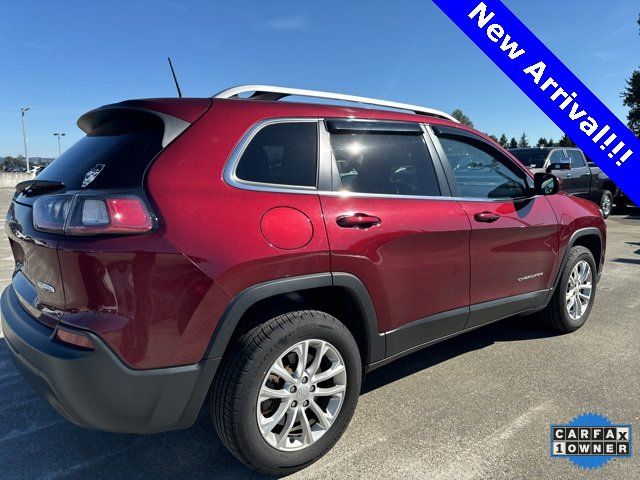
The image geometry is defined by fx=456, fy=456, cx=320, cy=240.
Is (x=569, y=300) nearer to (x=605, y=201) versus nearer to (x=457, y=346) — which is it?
(x=457, y=346)

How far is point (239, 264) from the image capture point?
6.34 feet

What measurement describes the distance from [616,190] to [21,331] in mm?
16035

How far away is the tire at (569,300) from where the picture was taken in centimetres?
383

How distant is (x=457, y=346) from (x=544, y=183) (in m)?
1.48

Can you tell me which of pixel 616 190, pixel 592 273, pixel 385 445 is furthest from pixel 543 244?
pixel 616 190

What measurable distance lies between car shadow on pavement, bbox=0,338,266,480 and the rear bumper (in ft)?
1.35

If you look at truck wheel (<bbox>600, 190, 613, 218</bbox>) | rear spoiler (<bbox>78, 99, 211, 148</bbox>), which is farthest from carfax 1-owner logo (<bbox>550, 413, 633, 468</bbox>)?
truck wheel (<bbox>600, 190, 613, 218</bbox>)

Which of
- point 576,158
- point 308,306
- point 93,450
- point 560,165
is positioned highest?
point 576,158

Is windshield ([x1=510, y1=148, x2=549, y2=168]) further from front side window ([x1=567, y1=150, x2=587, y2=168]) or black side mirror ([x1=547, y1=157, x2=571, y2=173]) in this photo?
front side window ([x1=567, y1=150, x2=587, y2=168])

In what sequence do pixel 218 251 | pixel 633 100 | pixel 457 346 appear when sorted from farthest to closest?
pixel 633 100, pixel 457 346, pixel 218 251

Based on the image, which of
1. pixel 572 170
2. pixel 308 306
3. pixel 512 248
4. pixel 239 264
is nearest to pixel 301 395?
pixel 308 306

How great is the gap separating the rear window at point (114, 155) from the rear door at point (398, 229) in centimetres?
85

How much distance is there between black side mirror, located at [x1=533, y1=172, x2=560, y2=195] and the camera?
356cm

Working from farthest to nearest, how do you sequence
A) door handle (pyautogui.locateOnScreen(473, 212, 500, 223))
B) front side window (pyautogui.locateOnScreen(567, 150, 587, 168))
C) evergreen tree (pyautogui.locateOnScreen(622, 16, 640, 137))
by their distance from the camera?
evergreen tree (pyautogui.locateOnScreen(622, 16, 640, 137)), front side window (pyautogui.locateOnScreen(567, 150, 587, 168)), door handle (pyautogui.locateOnScreen(473, 212, 500, 223))
